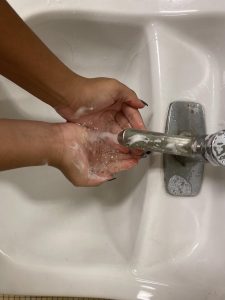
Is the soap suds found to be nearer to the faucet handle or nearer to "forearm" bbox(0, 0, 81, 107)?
"forearm" bbox(0, 0, 81, 107)

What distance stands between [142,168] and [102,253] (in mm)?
142

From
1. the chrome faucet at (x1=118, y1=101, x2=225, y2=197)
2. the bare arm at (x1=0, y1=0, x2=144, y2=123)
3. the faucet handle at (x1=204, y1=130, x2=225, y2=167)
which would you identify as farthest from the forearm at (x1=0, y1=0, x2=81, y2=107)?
the faucet handle at (x1=204, y1=130, x2=225, y2=167)

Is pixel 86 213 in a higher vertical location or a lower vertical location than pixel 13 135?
lower

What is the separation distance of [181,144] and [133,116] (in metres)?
0.12

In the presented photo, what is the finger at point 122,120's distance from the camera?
2.23ft

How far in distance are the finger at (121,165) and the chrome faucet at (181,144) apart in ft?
0.19

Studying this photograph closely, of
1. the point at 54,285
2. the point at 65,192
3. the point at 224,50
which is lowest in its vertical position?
the point at 54,285

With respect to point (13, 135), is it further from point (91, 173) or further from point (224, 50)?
point (224, 50)

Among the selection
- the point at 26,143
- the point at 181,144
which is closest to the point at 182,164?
the point at 181,144

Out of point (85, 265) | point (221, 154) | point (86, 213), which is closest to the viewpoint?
point (221, 154)

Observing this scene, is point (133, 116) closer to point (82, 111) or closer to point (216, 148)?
point (82, 111)

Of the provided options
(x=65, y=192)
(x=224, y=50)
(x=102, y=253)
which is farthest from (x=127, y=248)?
(x=224, y=50)

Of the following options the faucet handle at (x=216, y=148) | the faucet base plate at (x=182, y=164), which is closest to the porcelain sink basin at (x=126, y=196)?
the faucet base plate at (x=182, y=164)

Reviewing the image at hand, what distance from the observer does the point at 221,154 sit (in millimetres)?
503
